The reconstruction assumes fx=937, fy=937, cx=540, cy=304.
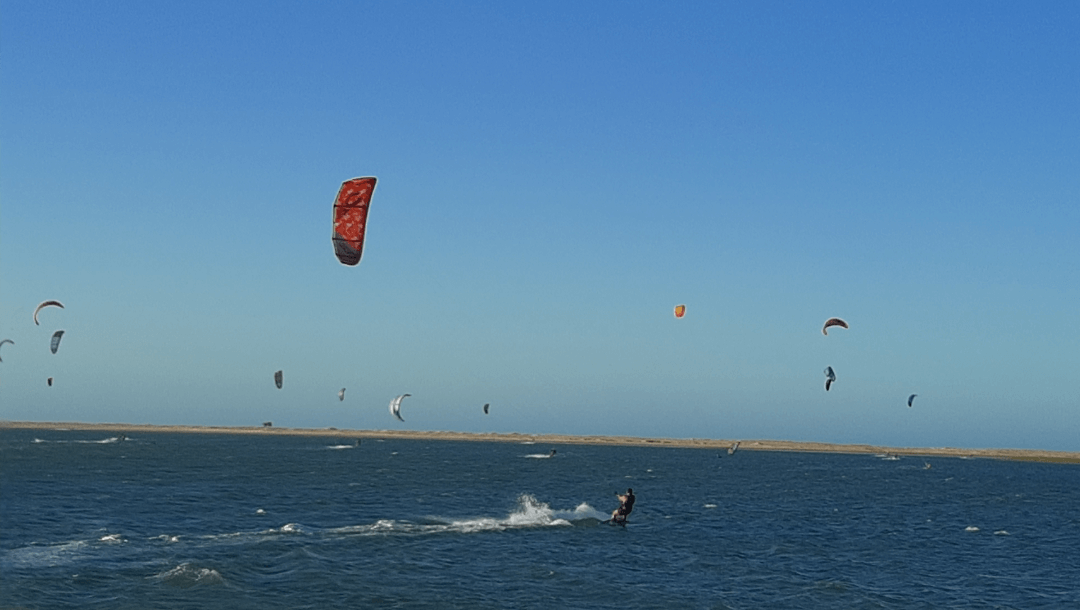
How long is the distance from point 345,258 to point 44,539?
20719 mm

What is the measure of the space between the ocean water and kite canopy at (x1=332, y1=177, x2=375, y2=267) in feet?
32.6

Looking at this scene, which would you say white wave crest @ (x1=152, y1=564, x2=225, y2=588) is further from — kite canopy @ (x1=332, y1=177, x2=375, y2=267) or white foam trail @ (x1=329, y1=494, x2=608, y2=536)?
kite canopy @ (x1=332, y1=177, x2=375, y2=267)

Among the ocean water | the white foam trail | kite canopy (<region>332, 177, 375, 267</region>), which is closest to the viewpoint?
kite canopy (<region>332, 177, 375, 267</region>)

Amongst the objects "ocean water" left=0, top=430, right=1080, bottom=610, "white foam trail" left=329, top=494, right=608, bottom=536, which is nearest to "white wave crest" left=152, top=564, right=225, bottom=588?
"ocean water" left=0, top=430, right=1080, bottom=610

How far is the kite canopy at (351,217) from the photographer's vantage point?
2441 cm

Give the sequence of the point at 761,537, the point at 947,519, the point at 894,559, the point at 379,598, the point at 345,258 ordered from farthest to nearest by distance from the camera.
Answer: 1. the point at 947,519
2. the point at 761,537
3. the point at 894,559
4. the point at 379,598
5. the point at 345,258

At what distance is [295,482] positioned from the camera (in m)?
70.6

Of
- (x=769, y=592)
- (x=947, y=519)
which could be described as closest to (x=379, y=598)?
(x=769, y=592)

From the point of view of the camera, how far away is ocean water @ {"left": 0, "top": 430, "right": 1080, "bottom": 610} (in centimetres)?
2820

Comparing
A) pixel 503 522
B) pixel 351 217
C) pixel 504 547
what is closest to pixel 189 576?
pixel 351 217

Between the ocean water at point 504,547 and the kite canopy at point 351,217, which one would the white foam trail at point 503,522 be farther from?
the kite canopy at point 351,217

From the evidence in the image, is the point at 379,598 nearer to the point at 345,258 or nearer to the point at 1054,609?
the point at 345,258

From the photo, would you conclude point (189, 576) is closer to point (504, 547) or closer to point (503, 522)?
point (504, 547)

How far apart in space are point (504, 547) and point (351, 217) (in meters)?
18.1
